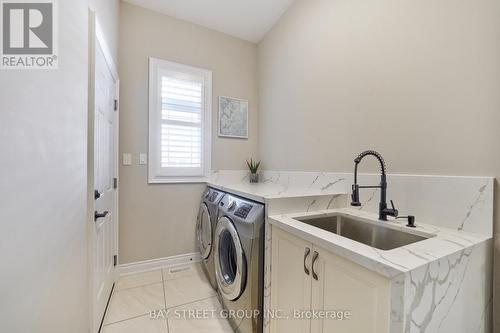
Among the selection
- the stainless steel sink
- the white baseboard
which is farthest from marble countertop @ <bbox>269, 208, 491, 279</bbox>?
the white baseboard

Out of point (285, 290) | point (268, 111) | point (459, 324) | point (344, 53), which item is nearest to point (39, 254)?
point (285, 290)

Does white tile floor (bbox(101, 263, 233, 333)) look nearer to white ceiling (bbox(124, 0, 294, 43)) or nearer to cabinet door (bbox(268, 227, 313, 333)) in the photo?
cabinet door (bbox(268, 227, 313, 333))

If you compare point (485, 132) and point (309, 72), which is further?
point (309, 72)

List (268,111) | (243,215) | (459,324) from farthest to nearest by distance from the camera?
(268,111) < (243,215) < (459,324)

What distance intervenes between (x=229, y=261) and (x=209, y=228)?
1.35 feet

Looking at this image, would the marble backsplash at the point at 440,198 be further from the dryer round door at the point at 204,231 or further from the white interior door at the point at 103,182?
the white interior door at the point at 103,182

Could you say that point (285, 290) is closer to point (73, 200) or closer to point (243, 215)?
point (243, 215)

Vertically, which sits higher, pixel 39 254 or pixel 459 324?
pixel 39 254

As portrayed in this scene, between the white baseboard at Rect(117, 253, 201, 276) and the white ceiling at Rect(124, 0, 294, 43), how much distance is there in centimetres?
275

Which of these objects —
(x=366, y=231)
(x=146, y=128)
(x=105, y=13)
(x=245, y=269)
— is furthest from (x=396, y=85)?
(x=146, y=128)

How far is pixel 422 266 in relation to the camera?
0.65m

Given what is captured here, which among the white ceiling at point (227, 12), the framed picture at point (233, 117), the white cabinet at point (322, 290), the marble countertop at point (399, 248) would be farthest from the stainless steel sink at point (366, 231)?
the white ceiling at point (227, 12)

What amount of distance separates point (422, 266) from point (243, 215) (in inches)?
36.2

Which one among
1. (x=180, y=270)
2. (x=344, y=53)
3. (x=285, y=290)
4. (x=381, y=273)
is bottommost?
(x=180, y=270)
